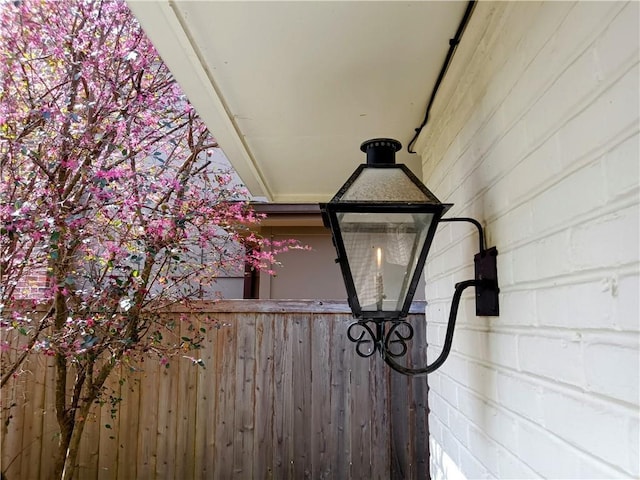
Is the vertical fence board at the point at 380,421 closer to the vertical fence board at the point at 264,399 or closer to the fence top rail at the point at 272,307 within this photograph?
the fence top rail at the point at 272,307

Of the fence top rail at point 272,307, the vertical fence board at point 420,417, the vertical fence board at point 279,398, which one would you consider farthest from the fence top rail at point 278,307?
the vertical fence board at point 420,417

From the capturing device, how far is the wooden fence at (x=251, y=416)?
288 centimetres

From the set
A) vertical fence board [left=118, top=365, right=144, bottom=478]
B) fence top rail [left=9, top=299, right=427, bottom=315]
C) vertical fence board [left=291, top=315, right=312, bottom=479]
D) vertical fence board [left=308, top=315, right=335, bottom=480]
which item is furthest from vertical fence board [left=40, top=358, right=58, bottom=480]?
vertical fence board [left=308, top=315, right=335, bottom=480]

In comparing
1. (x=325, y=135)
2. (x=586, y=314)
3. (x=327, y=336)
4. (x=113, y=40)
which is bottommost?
(x=327, y=336)

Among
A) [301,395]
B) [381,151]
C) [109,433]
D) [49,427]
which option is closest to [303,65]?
[381,151]

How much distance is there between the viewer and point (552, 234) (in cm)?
82

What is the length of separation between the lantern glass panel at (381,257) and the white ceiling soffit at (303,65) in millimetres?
510

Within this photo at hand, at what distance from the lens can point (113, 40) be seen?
9.35ft

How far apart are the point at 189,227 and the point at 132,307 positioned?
607 millimetres

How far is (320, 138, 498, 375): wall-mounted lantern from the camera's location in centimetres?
115

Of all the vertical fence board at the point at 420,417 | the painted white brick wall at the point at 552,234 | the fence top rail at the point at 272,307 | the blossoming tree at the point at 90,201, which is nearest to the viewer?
the painted white brick wall at the point at 552,234

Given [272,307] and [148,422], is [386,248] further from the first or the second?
[148,422]

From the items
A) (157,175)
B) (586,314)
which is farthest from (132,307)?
(586,314)

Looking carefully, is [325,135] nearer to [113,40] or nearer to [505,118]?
[505,118]
